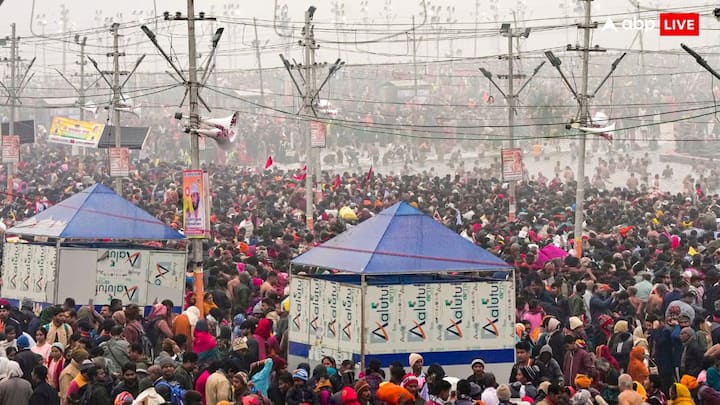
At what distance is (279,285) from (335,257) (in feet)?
12.4

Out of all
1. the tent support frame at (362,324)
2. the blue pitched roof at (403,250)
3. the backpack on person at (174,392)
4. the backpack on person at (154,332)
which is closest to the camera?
the backpack on person at (174,392)

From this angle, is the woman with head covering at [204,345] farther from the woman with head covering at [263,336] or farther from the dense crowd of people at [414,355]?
the woman with head covering at [263,336]

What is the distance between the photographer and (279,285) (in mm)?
18672

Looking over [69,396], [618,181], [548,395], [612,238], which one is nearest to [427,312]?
[548,395]

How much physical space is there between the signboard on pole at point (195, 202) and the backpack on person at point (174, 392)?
7.65m

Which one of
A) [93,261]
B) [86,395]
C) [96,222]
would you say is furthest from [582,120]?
[86,395]

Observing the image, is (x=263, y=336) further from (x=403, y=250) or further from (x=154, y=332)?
(x=403, y=250)

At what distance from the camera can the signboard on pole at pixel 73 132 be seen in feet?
138

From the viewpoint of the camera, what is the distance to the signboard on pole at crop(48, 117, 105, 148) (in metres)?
41.9

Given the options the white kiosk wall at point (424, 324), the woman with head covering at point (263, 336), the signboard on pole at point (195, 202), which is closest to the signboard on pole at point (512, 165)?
the signboard on pole at point (195, 202)

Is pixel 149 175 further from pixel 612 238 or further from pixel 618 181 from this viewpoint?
pixel 612 238

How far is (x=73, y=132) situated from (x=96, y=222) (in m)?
24.1

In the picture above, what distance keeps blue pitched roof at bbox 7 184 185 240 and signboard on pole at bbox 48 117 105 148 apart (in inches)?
905

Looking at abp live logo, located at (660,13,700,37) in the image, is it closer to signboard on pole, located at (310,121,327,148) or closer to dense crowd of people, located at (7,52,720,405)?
dense crowd of people, located at (7,52,720,405)
